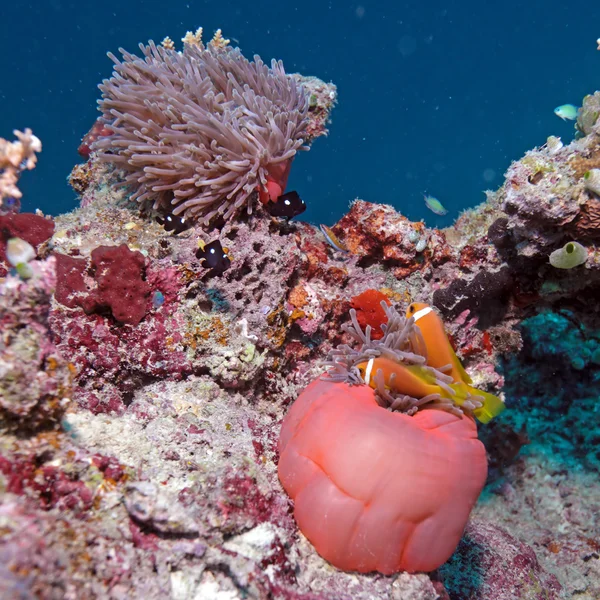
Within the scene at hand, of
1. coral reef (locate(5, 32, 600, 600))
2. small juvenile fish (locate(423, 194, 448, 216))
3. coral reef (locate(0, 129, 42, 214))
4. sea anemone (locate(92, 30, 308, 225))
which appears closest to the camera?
coral reef (locate(5, 32, 600, 600))

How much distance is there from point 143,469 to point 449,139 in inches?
2506

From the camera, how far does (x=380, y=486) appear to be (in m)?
1.86

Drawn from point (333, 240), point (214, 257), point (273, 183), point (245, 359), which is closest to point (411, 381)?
point (245, 359)

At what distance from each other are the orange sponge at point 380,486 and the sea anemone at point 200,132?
5.98ft

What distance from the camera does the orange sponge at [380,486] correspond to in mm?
1866

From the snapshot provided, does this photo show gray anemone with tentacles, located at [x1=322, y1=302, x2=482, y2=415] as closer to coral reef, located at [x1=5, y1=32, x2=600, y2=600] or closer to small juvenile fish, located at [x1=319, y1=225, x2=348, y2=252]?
coral reef, located at [x1=5, y1=32, x2=600, y2=600]

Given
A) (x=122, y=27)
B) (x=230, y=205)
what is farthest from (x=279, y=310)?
(x=122, y=27)

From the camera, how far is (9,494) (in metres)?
1.31

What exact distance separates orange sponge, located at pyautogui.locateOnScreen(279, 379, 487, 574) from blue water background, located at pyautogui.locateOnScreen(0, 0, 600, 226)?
47129mm

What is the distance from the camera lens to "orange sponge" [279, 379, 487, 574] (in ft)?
6.12

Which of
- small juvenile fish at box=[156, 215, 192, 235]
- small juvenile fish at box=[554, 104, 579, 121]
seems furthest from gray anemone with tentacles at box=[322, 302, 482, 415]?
small juvenile fish at box=[554, 104, 579, 121]

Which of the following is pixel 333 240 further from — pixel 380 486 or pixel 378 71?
pixel 378 71

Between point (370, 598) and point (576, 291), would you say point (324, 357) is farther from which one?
point (576, 291)

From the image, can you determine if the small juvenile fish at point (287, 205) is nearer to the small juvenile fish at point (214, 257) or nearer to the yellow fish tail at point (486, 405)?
the small juvenile fish at point (214, 257)
